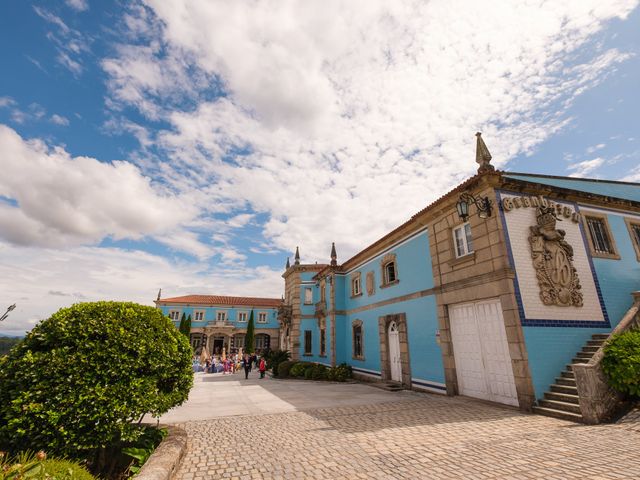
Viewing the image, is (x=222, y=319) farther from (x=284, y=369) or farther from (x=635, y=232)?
(x=635, y=232)

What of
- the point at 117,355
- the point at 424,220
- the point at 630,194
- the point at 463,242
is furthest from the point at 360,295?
the point at 117,355

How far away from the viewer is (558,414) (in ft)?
23.9

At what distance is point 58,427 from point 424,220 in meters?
12.3

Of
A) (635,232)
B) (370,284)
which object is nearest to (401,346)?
(370,284)

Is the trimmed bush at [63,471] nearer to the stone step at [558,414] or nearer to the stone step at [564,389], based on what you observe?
the stone step at [558,414]

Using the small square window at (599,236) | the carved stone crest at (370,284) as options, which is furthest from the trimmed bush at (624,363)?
the carved stone crest at (370,284)

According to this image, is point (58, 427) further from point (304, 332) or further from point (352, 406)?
point (304, 332)

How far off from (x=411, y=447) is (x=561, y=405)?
464 cm

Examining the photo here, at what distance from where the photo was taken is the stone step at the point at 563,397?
7.42 m

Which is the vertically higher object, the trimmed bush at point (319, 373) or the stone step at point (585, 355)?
the stone step at point (585, 355)

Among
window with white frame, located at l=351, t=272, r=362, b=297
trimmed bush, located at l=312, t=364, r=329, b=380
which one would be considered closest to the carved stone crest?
window with white frame, located at l=351, t=272, r=362, b=297

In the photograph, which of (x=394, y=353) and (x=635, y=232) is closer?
(x=635, y=232)

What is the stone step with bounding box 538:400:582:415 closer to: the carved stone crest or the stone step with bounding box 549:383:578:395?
the stone step with bounding box 549:383:578:395

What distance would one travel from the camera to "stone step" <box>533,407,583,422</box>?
6.95m
